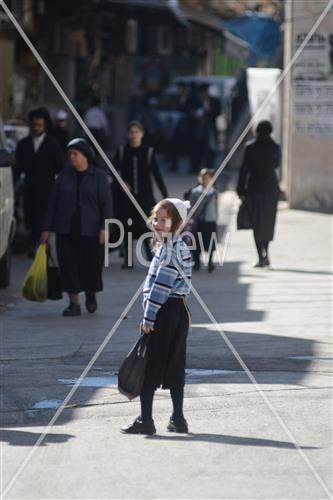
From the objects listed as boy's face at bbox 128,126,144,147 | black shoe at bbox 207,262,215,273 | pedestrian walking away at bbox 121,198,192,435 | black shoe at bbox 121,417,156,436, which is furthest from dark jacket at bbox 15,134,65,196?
black shoe at bbox 121,417,156,436

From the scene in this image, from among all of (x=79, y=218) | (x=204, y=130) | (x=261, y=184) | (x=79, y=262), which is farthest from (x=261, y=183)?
(x=204, y=130)

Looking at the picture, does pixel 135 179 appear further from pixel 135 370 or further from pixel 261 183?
pixel 135 370

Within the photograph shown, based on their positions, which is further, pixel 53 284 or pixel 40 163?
pixel 40 163

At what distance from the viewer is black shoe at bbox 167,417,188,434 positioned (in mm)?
7785

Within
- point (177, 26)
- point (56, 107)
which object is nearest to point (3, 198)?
point (56, 107)

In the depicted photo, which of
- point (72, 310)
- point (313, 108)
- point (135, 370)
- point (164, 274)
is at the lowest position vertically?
point (72, 310)

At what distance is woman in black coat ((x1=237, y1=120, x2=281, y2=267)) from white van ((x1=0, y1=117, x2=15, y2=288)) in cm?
308

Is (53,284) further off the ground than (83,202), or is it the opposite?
(83,202)

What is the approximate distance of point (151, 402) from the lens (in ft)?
25.5

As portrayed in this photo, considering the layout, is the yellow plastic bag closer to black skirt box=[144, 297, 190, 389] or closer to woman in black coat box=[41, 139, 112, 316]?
woman in black coat box=[41, 139, 112, 316]

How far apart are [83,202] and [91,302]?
987 mm

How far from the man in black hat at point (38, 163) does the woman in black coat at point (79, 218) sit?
12.0 feet

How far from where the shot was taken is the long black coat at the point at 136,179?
1548cm

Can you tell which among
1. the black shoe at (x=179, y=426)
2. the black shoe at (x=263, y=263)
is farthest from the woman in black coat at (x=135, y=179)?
the black shoe at (x=179, y=426)
